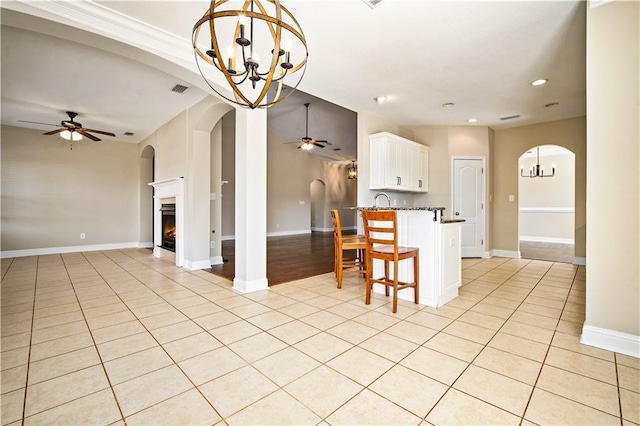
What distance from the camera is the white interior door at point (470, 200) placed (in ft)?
19.6

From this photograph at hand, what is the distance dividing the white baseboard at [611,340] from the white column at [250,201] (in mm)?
3117

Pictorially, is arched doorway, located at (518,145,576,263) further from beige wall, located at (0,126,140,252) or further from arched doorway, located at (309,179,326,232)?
beige wall, located at (0,126,140,252)

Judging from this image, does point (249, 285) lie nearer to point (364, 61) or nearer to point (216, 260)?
point (216, 260)

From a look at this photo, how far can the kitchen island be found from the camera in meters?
3.00

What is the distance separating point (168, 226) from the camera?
235 inches

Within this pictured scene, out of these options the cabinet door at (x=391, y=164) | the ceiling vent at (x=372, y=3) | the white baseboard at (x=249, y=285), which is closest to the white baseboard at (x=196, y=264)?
the white baseboard at (x=249, y=285)

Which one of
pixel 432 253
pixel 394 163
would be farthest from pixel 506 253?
pixel 432 253

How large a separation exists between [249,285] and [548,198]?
9.23 meters

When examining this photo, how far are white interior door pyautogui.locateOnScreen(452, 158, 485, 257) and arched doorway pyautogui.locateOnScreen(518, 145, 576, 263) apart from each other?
2.79 metres

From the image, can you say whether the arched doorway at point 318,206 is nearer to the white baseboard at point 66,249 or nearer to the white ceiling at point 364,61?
the white baseboard at point 66,249

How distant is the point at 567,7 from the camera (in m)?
2.41

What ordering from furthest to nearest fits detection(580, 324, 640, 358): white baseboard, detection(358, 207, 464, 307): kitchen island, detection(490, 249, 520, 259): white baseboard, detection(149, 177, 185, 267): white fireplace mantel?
detection(490, 249, 520, 259): white baseboard < detection(149, 177, 185, 267): white fireplace mantel < detection(358, 207, 464, 307): kitchen island < detection(580, 324, 640, 358): white baseboard

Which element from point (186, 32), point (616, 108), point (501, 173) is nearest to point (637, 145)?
point (616, 108)

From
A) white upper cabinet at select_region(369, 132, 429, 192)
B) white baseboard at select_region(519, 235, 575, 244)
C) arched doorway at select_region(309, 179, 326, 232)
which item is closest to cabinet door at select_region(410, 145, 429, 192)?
white upper cabinet at select_region(369, 132, 429, 192)
